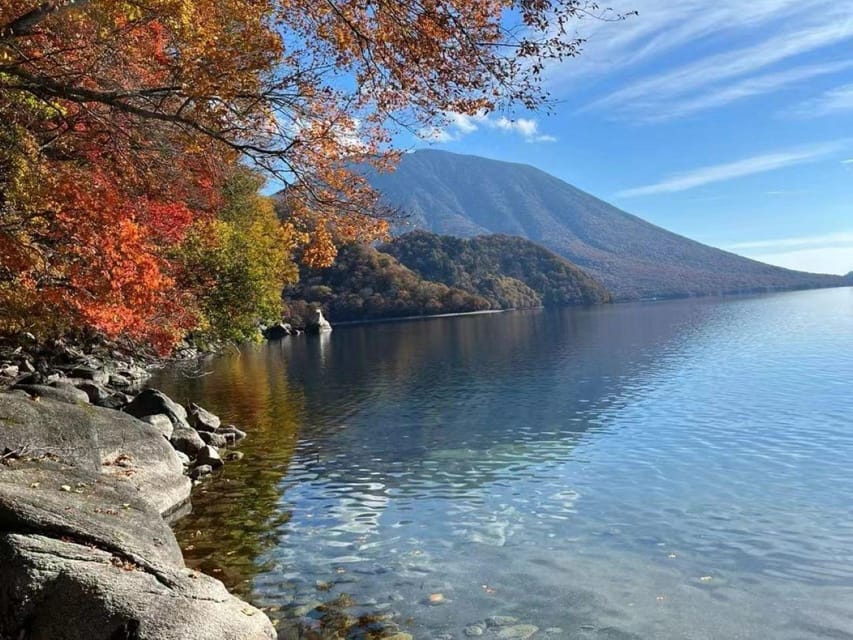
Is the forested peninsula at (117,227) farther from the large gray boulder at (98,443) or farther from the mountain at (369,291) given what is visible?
the mountain at (369,291)

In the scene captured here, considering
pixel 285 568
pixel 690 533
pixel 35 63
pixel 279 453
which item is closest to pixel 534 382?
pixel 279 453

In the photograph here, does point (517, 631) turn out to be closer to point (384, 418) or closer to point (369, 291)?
point (384, 418)

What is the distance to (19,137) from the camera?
43.1ft

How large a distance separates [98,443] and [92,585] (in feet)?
25.2

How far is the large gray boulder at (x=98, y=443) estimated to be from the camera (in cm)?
1152

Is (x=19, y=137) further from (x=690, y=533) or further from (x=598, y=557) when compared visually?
(x=690, y=533)

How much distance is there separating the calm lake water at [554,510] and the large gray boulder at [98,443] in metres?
1.09

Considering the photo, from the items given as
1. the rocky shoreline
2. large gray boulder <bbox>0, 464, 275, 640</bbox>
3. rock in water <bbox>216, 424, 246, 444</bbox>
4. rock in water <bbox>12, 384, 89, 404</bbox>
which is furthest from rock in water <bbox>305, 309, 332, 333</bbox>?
large gray boulder <bbox>0, 464, 275, 640</bbox>

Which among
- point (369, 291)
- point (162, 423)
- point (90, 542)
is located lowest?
point (162, 423)

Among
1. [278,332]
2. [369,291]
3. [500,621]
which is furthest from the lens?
[369,291]

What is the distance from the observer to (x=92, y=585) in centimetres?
678

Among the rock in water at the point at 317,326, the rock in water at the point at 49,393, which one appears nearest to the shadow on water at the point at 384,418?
the rock in water at the point at 49,393

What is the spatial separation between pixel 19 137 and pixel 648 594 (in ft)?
47.3

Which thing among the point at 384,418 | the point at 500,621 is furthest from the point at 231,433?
the point at 500,621
